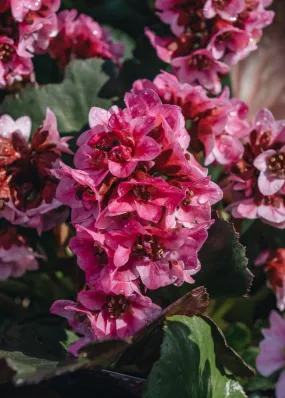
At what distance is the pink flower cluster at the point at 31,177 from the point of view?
843mm

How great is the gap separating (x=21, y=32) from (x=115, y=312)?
17.1 inches

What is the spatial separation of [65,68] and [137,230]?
0.47 metres

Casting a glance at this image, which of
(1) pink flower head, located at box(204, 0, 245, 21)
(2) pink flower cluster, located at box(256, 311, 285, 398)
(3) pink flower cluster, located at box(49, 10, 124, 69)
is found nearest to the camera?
(2) pink flower cluster, located at box(256, 311, 285, 398)

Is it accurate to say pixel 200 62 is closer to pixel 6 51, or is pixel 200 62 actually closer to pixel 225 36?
pixel 225 36

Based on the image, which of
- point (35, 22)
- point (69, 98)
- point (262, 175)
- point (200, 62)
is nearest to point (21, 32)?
point (35, 22)

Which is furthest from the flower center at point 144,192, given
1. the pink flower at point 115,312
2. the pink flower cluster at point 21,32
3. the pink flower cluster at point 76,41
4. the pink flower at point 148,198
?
the pink flower cluster at point 76,41

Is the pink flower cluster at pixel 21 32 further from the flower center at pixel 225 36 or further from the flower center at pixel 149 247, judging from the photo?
the flower center at pixel 149 247

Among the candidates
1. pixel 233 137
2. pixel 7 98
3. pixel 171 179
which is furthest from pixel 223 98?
pixel 7 98

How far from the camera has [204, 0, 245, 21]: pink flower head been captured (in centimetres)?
93

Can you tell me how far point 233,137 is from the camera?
914mm

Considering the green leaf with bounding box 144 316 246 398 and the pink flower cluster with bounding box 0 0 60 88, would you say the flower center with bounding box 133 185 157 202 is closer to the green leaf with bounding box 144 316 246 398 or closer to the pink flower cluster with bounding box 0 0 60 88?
the green leaf with bounding box 144 316 246 398

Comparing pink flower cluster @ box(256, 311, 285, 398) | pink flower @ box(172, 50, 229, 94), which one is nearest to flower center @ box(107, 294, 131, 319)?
pink flower cluster @ box(256, 311, 285, 398)

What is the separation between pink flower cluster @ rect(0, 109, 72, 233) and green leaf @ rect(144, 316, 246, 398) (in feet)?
0.78

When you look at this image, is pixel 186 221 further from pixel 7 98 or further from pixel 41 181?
pixel 7 98
